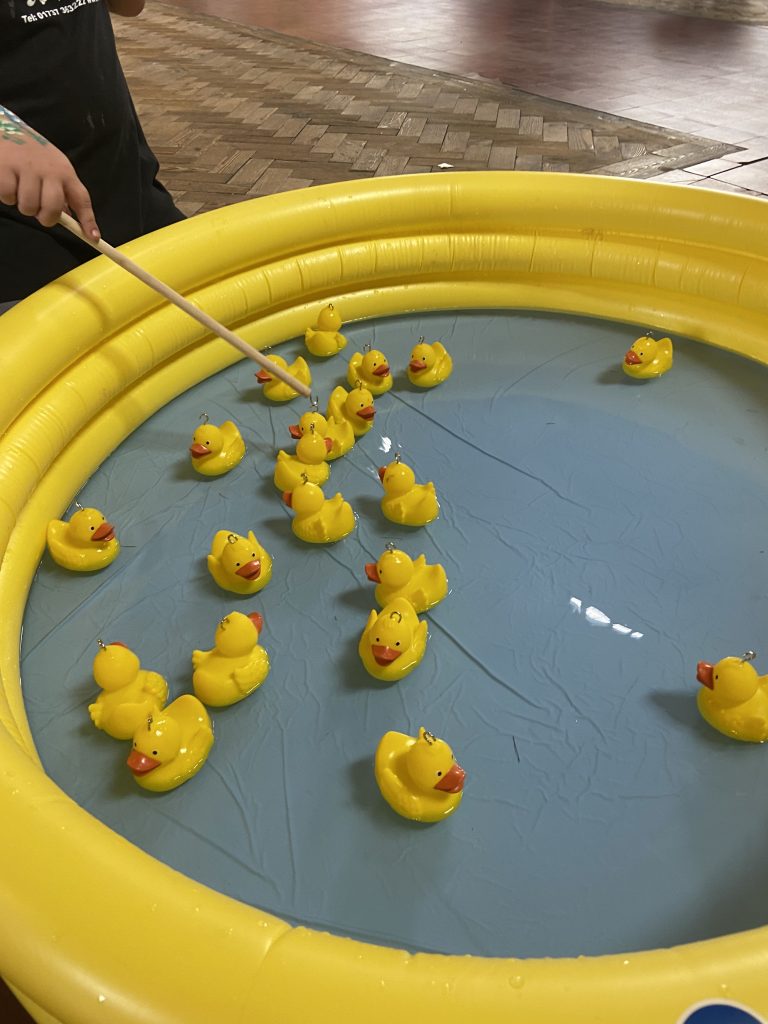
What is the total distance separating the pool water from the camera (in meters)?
1.13

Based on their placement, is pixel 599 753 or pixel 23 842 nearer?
pixel 23 842

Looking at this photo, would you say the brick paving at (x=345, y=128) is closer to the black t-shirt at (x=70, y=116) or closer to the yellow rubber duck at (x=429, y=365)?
the black t-shirt at (x=70, y=116)

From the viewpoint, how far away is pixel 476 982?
30.7 inches

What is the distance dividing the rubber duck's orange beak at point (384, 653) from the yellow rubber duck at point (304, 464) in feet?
1.72

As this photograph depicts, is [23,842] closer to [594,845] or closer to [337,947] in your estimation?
[337,947]

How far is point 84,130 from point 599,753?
5.51 feet

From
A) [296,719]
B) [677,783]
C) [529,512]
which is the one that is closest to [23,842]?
[296,719]

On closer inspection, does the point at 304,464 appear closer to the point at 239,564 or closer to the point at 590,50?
the point at 239,564

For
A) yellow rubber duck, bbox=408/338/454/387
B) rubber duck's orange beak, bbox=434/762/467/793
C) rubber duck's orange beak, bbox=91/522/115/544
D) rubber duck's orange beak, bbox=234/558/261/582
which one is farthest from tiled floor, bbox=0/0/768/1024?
rubber duck's orange beak, bbox=434/762/467/793

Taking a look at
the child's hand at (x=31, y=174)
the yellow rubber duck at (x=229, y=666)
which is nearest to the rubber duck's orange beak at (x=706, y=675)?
the yellow rubber duck at (x=229, y=666)

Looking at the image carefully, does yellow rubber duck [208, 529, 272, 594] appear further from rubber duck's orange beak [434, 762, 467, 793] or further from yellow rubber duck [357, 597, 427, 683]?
rubber duck's orange beak [434, 762, 467, 793]

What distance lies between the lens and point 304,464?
1785mm

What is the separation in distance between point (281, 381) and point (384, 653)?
946 mm

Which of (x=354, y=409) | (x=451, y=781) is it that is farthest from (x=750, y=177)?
(x=451, y=781)
